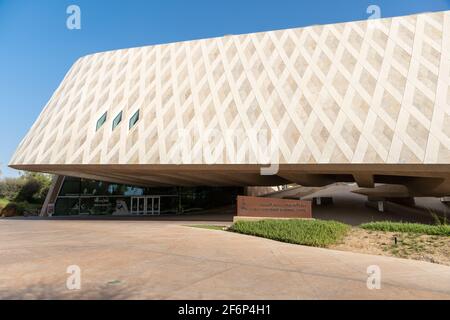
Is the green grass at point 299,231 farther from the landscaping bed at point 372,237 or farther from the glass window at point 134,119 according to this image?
the glass window at point 134,119

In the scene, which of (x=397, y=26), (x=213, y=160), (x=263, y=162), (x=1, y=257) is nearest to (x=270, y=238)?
(x=263, y=162)

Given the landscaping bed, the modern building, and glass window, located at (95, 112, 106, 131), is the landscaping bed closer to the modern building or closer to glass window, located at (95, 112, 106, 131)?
the modern building

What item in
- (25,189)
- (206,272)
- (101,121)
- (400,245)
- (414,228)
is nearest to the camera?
(206,272)

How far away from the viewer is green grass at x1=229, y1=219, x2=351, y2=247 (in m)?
13.3

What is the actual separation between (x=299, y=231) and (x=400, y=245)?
155 inches

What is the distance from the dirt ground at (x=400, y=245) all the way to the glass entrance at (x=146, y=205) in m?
25.6

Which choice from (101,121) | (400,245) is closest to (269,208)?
(400,245)

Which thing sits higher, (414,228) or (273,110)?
(273,110)

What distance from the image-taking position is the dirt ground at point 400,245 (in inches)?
436

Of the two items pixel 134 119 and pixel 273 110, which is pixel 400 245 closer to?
pixel 273 110

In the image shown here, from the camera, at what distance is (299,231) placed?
46.5 ft

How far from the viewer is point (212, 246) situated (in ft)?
39.7

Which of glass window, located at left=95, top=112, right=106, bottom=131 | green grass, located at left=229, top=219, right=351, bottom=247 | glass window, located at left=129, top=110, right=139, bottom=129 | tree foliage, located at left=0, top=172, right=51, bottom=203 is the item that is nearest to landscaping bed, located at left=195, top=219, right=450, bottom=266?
green grass, located at left=229, top=219, right=351, bottom=247
